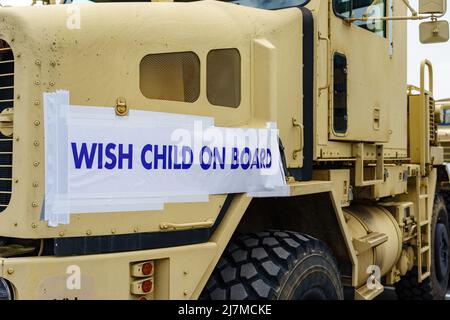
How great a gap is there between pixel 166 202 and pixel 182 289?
1.39 feet

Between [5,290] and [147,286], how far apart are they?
619 mm

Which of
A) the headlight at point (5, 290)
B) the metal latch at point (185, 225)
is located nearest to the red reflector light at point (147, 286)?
the metal latch at point (185, 225)

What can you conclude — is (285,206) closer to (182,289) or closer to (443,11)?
(182,289)

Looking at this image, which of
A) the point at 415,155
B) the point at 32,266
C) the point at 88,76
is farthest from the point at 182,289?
the point at 415,155

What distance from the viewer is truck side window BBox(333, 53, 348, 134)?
4074mm

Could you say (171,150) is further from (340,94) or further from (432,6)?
(432,6)

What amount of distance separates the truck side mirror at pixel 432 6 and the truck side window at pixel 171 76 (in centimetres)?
183

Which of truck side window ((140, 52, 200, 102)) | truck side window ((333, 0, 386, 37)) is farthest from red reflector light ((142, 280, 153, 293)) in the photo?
truck side window ((333, 0, 386, 37))

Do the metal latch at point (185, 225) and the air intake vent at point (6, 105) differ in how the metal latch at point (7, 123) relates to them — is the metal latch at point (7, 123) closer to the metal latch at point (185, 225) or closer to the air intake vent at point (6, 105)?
the air intake vent at point (6, 105)

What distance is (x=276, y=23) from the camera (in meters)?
3.42

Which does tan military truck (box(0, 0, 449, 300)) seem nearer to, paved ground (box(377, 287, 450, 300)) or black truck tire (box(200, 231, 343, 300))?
black truck tire (box(200, 231, 343, 300))

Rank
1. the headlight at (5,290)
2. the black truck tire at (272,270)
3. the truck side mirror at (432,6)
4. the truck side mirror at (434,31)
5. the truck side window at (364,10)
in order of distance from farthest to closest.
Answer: the truck side window at (364,10) → the truck side mirror at (434,31) → the truck side mirror at (432,6) → the black truck tire at (272,270) → the headlight at (5,290)

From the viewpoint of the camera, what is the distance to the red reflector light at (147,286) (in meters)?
2.60

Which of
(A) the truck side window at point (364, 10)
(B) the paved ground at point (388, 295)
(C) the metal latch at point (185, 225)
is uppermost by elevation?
(A) the truck side window at point (364, 10)
